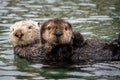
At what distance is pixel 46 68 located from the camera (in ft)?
22.6

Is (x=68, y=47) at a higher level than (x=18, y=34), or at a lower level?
lower

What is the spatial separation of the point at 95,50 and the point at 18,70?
1401mm

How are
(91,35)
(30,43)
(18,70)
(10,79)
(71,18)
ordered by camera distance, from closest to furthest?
(10,79)
(18,70)
(30,43)
(91,35)
(71,18)

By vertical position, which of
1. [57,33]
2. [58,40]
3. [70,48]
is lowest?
[70,48]

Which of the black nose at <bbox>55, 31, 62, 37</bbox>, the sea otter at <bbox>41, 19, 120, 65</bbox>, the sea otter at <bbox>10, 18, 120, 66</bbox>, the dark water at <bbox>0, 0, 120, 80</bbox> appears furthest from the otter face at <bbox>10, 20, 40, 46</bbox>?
the black nose at <bbox>55, 31, 62, 37</bbox>

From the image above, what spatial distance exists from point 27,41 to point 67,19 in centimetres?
392

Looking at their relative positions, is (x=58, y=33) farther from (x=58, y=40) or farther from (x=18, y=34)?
(x=18, y=34)

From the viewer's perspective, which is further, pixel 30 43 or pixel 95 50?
pixel 30 43

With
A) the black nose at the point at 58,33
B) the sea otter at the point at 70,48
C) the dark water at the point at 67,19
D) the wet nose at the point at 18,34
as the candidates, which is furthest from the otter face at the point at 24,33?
the black nose at the point at 58,33

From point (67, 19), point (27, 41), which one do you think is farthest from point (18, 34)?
point (67, 19)

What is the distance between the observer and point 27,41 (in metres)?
7.77

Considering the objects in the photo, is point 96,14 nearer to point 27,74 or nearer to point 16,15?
point 16,15

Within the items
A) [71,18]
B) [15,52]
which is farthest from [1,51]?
[71,18]

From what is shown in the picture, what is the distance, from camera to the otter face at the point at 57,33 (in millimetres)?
6906
